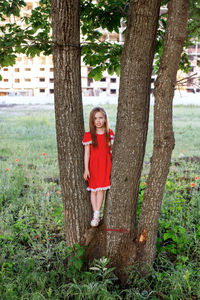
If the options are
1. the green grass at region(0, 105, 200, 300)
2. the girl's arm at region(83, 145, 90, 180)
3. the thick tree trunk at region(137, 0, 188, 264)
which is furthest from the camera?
the girl's arm at region(83, 145, 90, 180)

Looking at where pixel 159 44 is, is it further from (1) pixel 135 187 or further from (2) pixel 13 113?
(2) pixel 13 113

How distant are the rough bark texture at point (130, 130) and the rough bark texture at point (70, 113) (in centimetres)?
30

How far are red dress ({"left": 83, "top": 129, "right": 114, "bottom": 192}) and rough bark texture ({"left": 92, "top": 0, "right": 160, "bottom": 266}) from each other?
0.16 meters

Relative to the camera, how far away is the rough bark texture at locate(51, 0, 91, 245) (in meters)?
2.59

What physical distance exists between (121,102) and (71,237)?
1467mm

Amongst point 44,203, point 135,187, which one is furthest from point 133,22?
point 44,203

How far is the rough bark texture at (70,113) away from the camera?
8.50ft

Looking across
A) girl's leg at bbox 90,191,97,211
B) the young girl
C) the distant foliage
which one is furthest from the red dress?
→ the distant foliage

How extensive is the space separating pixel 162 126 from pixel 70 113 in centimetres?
87

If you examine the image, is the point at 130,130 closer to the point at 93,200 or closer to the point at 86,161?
the point at 86,161

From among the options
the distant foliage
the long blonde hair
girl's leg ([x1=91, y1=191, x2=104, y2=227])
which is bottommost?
girl's leg ([x1=91, y1=191, x2=104, y2=227])

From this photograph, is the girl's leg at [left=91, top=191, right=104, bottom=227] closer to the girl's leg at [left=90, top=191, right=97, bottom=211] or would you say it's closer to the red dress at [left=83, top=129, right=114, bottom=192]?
the girl's leg at [left=90, top=191, right=97, bottom=211]

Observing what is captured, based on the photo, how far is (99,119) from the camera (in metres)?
3.04

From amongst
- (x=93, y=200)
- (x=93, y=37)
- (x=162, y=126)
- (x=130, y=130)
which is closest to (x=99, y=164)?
(x=93, y=200)
